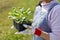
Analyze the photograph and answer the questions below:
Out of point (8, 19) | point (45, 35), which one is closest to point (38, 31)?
point (45, 35)

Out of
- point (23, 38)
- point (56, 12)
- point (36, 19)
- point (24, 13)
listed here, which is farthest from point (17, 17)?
point (56, 12)

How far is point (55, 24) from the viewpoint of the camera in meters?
1.39

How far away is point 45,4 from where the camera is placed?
1.50 m

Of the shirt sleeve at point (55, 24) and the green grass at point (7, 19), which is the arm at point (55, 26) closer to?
the shirt sleeve at point (55, 24)

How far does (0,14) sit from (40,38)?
3518 mm

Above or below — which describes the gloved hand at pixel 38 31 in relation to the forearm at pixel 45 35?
above

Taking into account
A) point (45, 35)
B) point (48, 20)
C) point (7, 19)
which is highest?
point (48, 20)

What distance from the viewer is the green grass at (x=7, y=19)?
3.86 m

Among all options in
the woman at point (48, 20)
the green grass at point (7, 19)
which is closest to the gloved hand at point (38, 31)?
the woman at point (48, 20)

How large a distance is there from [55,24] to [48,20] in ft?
0.21

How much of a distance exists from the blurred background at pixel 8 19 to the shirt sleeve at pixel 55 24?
2.40 meters

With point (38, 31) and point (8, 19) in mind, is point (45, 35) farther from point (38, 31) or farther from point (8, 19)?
point (8, 19)

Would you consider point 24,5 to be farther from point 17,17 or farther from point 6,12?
point 17,17

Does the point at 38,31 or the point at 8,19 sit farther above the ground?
the point at 38,31
